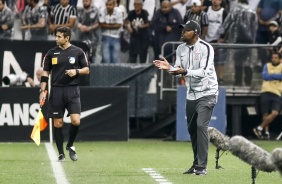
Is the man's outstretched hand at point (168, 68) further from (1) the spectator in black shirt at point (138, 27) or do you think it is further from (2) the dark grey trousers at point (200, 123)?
(1) the spectator in black shirt at point (138, 27)

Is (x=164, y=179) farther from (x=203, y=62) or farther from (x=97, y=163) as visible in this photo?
(x=97, y=163)

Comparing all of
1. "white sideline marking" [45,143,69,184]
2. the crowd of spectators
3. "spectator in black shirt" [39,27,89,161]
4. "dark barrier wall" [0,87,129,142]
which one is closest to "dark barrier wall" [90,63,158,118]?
the crowd of spectators

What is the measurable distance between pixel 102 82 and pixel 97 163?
800 cm

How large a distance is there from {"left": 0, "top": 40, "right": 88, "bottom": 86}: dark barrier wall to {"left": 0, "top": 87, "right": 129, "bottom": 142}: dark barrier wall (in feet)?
3.19

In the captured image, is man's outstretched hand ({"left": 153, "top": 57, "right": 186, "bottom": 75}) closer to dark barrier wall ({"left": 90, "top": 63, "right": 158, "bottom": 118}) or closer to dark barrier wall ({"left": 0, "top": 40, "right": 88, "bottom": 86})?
dark barrier wall ({"left": 0, "top": 40, "right": 88, "bottom": 86})

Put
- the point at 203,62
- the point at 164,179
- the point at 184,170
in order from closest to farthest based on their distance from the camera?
the point at 164,179, the point at 203,62, the point at 184,170

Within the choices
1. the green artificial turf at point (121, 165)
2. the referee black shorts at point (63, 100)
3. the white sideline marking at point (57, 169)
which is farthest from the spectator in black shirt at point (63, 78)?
the green artificial turf at point (121, 165)

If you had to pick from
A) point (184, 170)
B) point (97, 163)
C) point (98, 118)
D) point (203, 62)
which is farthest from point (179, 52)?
point (98, 118)

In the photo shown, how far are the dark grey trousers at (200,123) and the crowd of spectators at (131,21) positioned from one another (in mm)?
9072

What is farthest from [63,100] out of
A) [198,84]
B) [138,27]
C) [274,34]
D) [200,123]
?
[274,34]

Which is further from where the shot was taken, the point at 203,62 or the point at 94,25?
the point at 94,25

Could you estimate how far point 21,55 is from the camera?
79.7 ft

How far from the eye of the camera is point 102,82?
2525cm

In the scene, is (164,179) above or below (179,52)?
below
